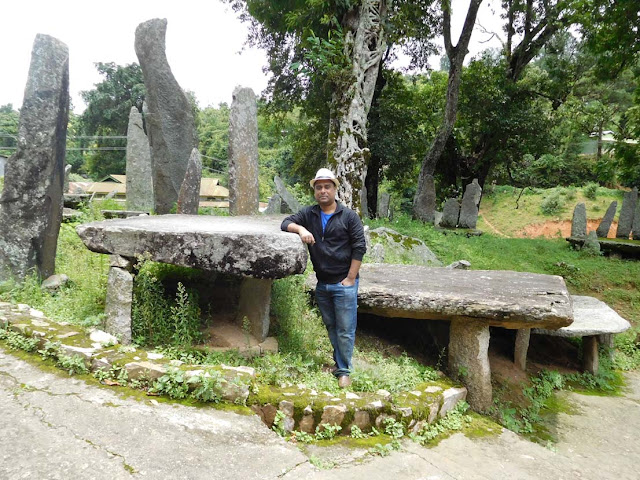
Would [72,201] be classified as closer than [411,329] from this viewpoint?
No

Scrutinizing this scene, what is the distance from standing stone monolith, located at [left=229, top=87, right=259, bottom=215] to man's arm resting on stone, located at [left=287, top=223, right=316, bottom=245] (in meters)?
4.30

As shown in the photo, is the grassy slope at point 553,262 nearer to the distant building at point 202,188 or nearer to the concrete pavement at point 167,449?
the concrete pavement at point 167,449

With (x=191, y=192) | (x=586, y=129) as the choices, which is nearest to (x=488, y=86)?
(x=586, y=129)

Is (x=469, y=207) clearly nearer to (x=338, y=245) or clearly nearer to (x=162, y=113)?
(x=162, y=113)

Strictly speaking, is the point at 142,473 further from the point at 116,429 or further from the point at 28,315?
the point at 28,315

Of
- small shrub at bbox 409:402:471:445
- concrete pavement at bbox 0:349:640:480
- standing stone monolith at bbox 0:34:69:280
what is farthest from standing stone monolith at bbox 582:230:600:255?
standing stone monolith at bbox 0:34:69:280

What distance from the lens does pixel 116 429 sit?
256 centimetres

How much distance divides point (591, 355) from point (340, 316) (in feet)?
15.4

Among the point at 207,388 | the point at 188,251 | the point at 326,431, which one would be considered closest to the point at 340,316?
the point at 326,431

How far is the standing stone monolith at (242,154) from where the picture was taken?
8.01 m

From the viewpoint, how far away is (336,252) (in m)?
3.73

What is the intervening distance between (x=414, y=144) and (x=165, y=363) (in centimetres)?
1436

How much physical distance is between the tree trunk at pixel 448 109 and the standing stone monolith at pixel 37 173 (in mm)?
11445

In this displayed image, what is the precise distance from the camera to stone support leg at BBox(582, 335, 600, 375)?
6297mm
